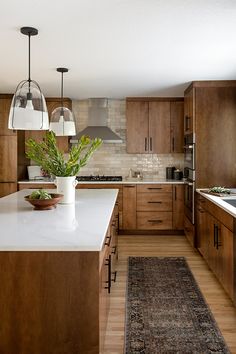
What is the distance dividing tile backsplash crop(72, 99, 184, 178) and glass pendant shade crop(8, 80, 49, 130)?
408 centimetres

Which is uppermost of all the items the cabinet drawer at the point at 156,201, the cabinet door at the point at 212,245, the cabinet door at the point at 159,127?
the cabinet door at the point at 159,127

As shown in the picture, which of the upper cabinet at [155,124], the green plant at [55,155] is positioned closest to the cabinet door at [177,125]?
the upper cabinet at [155,124]

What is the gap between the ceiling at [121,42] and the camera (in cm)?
258

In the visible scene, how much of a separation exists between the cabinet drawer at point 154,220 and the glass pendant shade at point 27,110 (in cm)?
372

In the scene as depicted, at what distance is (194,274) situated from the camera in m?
4.08

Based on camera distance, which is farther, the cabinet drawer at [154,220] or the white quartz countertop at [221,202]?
the cabinet drawer at [154,220]

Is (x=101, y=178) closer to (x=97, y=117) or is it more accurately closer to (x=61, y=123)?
(x=97, y=117)

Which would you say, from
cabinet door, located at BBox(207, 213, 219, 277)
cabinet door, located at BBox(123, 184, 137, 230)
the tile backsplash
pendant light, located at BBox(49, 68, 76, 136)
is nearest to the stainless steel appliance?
cabinet door, located at BBox(123, 184, 137, 230)

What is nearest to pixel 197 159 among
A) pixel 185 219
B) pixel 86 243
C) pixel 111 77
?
pixel 185 219

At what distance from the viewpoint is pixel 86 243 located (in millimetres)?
1862

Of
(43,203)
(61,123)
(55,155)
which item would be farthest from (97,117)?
(43,203)

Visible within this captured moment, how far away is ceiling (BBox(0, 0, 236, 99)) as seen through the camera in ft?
8.46

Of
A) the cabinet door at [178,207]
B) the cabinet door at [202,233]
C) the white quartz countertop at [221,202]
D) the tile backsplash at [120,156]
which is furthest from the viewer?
the tile backsplash at [120,156]

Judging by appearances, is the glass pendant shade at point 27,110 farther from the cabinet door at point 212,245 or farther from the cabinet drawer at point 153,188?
the cabinet drawer at point 153,188
